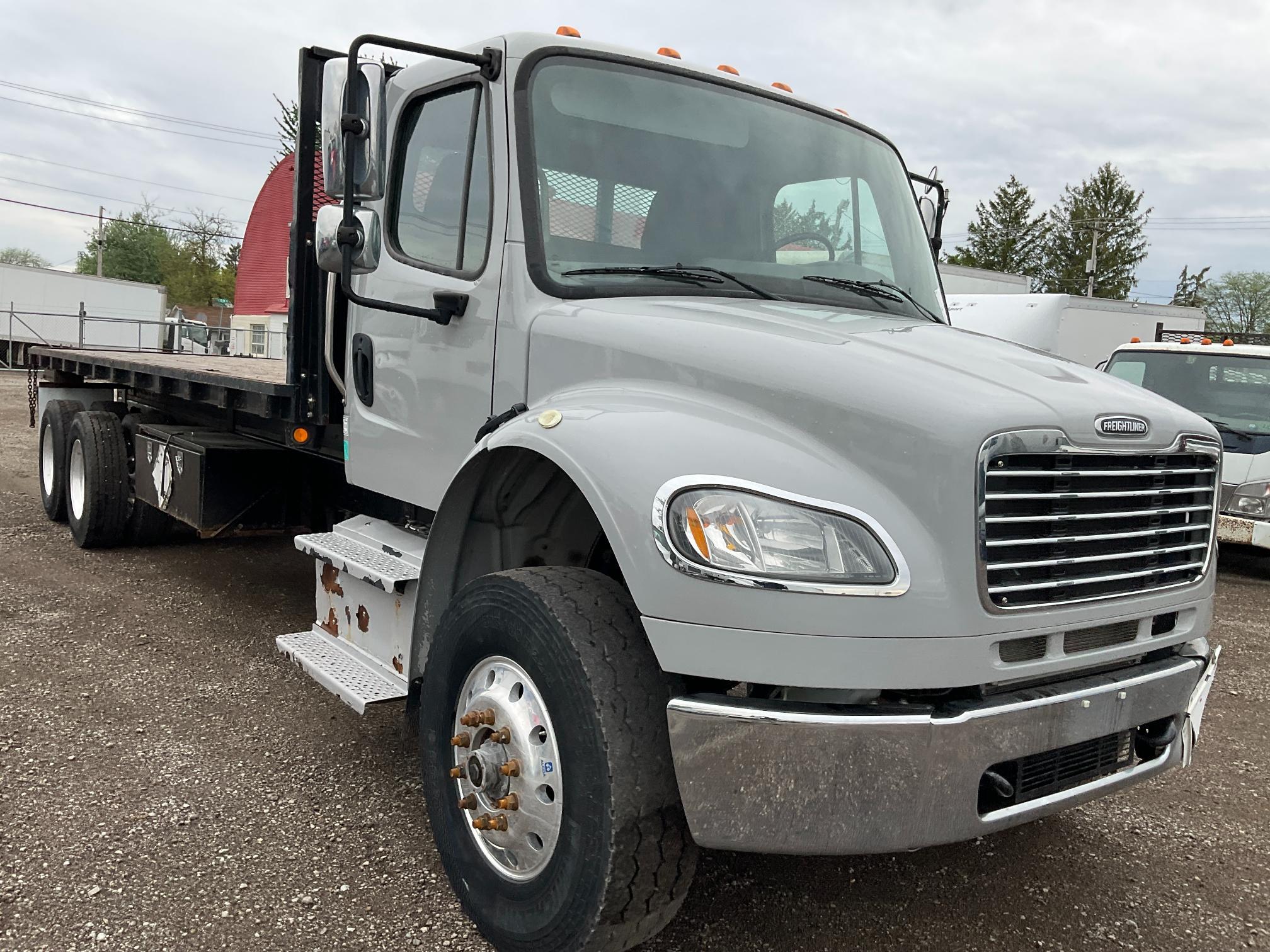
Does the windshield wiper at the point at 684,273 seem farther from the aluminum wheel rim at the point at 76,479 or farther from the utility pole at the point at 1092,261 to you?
the utility pole at the point at 1092,261

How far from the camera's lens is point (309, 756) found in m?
4.02

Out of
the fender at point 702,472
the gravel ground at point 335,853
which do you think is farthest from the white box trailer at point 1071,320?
the fender at point 702,472

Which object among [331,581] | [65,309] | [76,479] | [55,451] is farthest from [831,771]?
[65,309]

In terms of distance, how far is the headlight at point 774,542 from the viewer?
2.23 metres

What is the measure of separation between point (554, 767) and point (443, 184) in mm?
2007

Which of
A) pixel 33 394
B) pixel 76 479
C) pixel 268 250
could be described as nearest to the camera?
pixel 76 479

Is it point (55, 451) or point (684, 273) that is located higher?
point (684, 273)

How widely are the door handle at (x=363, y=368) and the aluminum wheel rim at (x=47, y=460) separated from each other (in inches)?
195

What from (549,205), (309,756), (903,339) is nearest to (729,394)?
(903,339)

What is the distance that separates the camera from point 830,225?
11.9 feet

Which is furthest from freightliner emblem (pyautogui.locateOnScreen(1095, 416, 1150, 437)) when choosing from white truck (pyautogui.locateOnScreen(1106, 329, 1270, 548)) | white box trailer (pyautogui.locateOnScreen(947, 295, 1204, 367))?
white box trailer (pyautogui.locateOnScreen(947, 295, 1204, 367))

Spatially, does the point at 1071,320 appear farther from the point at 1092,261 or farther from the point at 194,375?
the point at 1092,261

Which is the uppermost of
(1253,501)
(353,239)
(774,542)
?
(353,239)

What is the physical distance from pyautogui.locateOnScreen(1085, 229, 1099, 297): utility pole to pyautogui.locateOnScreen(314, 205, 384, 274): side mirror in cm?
4784
